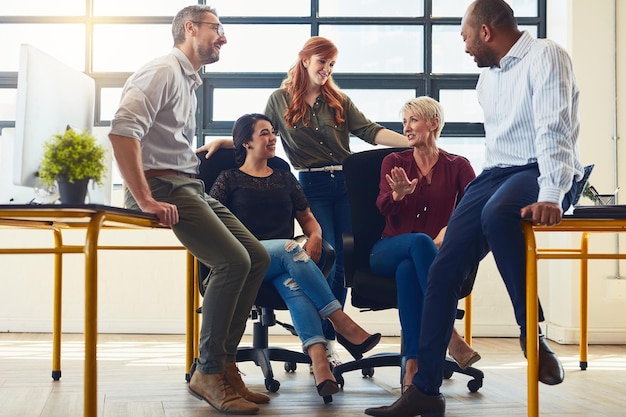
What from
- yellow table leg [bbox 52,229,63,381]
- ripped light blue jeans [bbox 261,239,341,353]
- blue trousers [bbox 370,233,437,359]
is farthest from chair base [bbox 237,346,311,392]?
yellow table leg [bbox 52,229,63,381]

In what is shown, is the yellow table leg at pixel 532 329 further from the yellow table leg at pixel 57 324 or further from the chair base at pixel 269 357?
the yellow table leg at pixel 57 324

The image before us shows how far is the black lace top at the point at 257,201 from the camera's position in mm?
3201

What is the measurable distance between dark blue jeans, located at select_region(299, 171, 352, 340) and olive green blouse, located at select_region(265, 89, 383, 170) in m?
0.07

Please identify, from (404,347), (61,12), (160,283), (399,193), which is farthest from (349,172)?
(61,12)

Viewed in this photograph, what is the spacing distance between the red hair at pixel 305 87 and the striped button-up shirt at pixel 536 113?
1028mm

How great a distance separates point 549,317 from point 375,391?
94.9 inches

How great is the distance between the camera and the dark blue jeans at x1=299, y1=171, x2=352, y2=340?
347 cm

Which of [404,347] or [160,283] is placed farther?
[160,283]

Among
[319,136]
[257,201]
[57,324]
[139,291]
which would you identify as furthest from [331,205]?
[139,291]

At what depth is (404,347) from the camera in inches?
108

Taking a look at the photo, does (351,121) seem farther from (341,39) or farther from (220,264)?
(341,39)

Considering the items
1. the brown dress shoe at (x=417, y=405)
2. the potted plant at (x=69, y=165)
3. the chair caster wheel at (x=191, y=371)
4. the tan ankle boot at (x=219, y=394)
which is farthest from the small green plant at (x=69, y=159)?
the brown dress shoe at (x=417, y=405)

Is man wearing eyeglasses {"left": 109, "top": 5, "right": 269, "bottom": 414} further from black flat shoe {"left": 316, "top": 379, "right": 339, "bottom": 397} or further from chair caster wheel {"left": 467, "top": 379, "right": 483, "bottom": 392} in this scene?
chair caster wheel {"left": 467, "top": 379, "right": 483, "bottom": 392}

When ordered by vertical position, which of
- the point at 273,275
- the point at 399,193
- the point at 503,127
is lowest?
the point at 273,275
